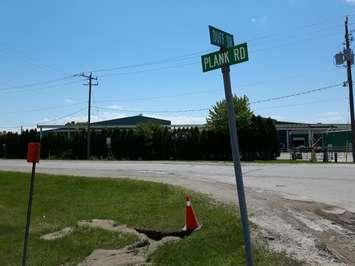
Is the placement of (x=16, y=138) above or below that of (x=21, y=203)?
above

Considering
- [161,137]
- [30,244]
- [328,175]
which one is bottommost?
[30,244]

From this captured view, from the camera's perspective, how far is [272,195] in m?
16.2

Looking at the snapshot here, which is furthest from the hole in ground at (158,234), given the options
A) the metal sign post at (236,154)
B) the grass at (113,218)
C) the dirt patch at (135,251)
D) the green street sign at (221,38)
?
the green street sign at (221,38)

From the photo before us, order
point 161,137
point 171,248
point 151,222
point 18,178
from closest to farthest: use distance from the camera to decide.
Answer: point 171,248 → point 151,222 → point 18,178 → point 161,137

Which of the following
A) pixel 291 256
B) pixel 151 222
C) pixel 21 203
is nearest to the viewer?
pixel 291 256

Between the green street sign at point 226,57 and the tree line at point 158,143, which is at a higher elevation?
the tree line at point 158,143

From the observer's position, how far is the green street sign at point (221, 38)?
5.80 m

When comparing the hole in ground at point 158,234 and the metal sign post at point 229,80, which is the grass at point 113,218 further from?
the metal sign post at point 229,80

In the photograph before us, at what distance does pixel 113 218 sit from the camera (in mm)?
14195

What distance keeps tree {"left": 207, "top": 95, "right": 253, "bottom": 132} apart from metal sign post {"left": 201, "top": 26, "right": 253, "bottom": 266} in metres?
48.5

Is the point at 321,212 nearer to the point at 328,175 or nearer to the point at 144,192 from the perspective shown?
the point at 144,192

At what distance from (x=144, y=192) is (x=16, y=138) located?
60.9m

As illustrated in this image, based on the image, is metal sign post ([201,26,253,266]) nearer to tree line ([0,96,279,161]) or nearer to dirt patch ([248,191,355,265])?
dirt patch ([248,191,355,265])

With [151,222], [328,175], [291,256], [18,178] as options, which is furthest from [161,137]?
[291,256]
